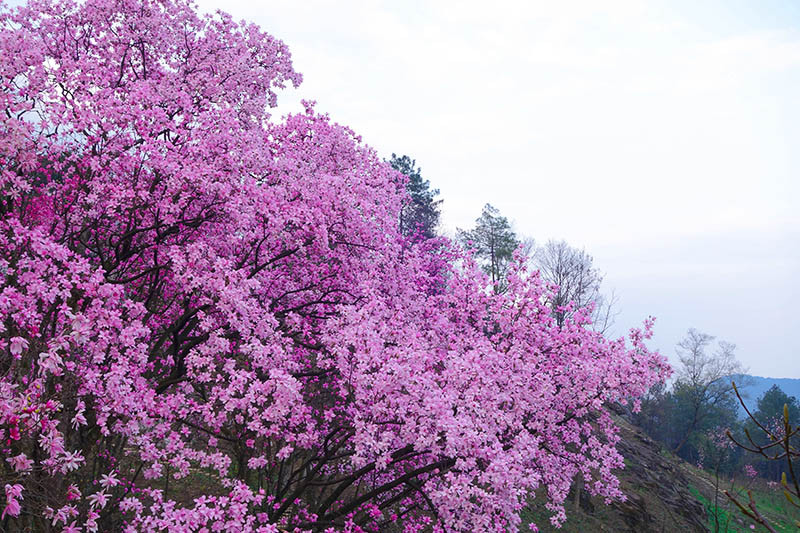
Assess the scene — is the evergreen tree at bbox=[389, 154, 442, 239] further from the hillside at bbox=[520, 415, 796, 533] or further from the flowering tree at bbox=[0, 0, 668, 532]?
the flowering tree at bbox=[0, 0, 668, 532]

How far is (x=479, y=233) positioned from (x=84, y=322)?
4369 cm

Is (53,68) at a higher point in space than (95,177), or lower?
higher

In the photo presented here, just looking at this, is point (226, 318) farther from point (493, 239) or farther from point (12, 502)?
point (493, 239)

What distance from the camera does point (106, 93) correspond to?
8.90 m

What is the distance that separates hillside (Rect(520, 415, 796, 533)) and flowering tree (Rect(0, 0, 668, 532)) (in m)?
9.63

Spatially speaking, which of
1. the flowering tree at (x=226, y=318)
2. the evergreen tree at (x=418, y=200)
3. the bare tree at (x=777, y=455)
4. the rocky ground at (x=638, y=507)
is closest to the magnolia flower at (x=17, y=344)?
the flowering tree at (x=226, y=318)

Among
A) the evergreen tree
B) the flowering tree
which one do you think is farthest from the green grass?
the evergreen tree

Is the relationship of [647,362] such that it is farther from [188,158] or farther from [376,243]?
[188,158]

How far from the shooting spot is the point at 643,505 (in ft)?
74.7

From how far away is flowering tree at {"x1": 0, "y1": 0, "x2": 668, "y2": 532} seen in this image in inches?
274

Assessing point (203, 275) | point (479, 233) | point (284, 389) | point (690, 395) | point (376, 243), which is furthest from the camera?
point (690, 395)

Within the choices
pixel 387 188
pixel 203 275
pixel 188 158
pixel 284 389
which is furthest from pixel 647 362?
pixel 188 158

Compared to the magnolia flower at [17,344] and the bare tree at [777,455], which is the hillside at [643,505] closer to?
the bare tree at [777,455]

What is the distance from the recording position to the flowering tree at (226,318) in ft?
22.8
